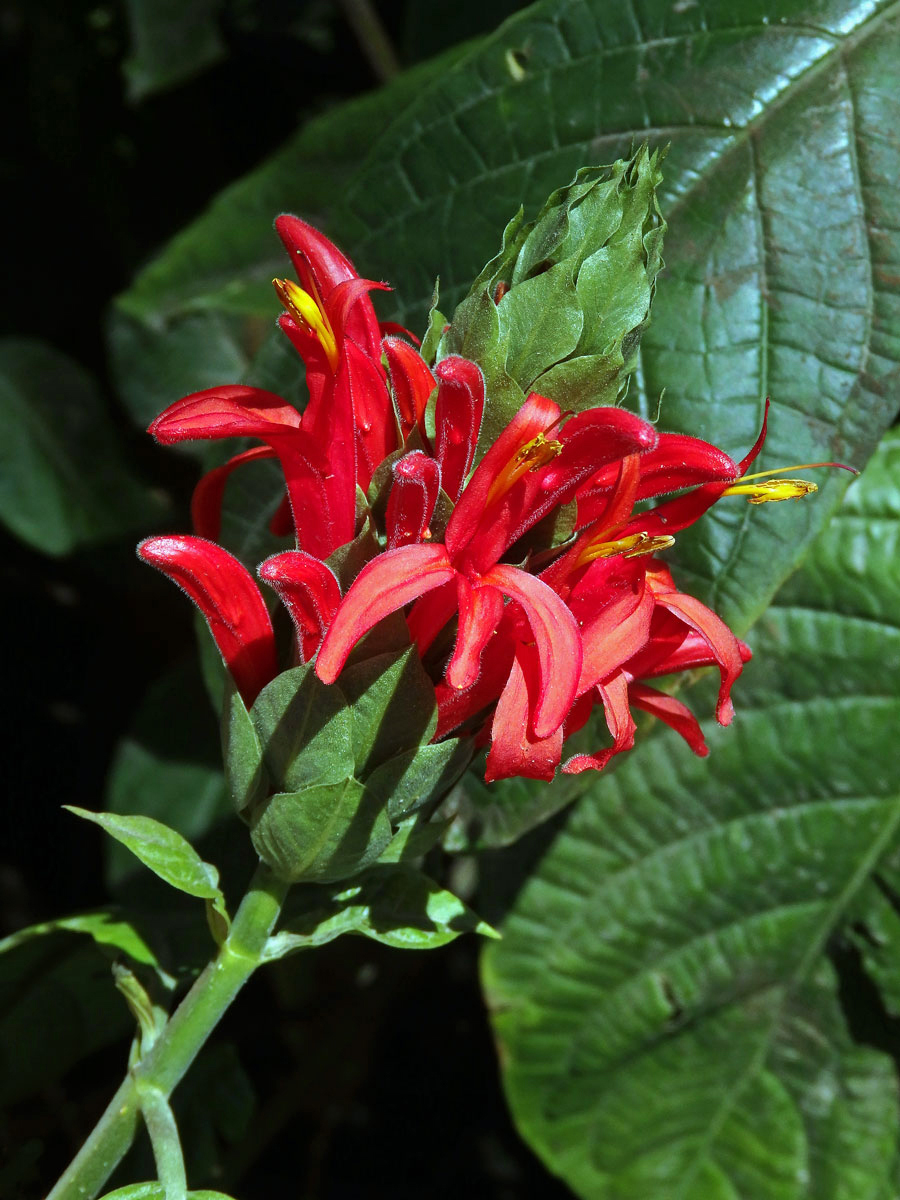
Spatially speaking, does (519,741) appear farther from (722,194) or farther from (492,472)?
(722,194)

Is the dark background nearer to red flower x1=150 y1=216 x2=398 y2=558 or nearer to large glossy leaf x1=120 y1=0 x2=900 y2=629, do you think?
large glossy leaf x1=120 y1=0 x2=900 y2=629

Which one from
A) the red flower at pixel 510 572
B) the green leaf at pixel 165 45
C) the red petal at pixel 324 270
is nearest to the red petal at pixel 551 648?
the red flower at pixel 510 572

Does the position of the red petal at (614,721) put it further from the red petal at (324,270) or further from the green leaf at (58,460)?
the green leaf at (58,460)

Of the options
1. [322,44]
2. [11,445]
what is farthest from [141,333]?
[322,44]

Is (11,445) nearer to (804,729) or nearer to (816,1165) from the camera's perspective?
(804,729)

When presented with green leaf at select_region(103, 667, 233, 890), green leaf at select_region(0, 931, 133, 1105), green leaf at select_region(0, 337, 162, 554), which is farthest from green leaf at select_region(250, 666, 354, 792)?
green leaf at select_region(0, 337, 162, 554)

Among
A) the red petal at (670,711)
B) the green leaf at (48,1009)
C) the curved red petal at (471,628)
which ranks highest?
the curved red petal at (471,628)

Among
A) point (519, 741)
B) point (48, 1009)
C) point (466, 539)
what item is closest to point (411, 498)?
point (466, 539)
